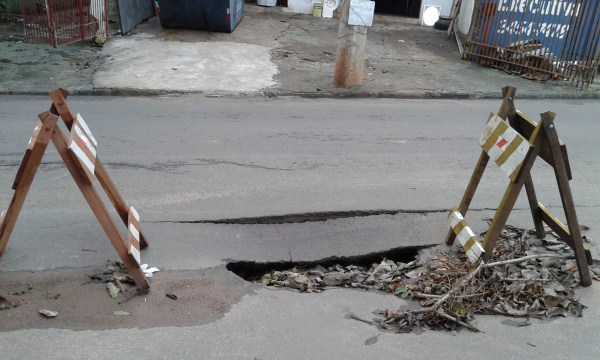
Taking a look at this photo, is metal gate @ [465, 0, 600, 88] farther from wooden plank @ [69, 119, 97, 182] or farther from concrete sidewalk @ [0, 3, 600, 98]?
wooden plank @ [69, 119, 97, 182]

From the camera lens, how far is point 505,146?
4.04m

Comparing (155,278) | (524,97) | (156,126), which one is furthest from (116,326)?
(524,97)

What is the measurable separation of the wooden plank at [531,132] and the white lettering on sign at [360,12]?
6.06 m

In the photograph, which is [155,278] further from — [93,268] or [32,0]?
[32,0]

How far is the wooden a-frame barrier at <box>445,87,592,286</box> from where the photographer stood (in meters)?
3.78

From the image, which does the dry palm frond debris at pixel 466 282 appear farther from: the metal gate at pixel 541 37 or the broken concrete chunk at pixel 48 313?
the metal gate at pixel 541 37

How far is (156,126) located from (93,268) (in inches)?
154

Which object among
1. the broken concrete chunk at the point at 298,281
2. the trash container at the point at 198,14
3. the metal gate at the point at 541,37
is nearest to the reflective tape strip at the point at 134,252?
the broken concrete chunk at the point at 298,281

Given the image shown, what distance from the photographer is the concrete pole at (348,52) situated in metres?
9.91

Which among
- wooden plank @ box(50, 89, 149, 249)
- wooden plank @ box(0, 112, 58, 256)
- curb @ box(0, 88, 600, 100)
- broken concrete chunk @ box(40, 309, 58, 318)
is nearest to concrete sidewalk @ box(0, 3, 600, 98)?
curb @ box(0, 88, 600, 100)

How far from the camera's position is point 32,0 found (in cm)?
1216

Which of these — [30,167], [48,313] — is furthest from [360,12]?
[48,313]

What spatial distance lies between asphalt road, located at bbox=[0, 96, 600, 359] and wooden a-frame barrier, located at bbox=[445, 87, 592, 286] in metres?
0.45

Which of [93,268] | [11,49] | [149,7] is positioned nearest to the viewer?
[93,268]
